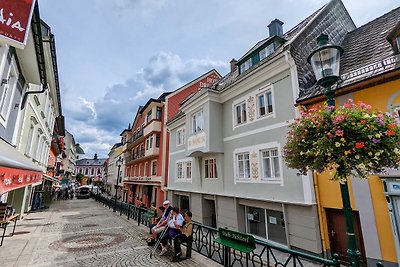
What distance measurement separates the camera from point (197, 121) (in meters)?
15.1

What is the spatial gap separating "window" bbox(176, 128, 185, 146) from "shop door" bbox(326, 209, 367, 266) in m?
12.5

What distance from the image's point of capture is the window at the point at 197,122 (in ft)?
47.8

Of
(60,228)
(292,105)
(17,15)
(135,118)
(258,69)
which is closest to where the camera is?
(17,15)

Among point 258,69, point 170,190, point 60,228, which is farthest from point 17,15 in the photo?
point 170,190

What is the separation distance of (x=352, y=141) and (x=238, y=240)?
13.2 ft

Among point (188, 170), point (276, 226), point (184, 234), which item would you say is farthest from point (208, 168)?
point (184, 234)

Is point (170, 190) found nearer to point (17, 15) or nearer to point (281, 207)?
point (281, 207)

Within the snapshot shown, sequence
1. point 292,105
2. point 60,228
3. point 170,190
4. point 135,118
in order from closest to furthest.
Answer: point 292,105, point 60,228, point 170,190, point 135,118

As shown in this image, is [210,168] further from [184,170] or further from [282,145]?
[282,145]

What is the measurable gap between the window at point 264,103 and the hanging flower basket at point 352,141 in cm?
685

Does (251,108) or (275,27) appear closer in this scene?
(251,108)

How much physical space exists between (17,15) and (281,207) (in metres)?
11.0

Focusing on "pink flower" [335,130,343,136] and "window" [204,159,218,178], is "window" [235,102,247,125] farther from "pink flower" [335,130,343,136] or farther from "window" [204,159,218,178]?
"pink flower" [335,130,343,136]

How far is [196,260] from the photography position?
7102 mm
